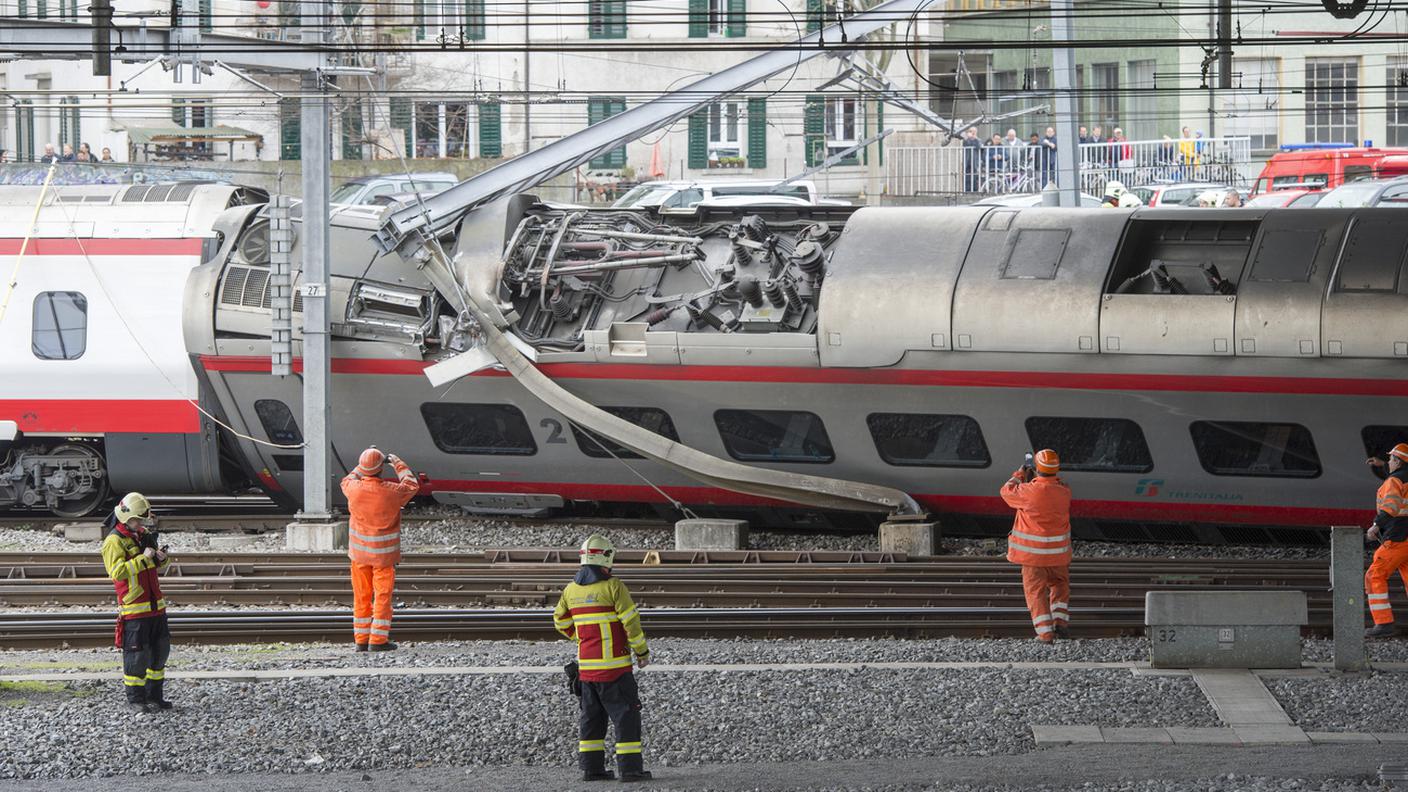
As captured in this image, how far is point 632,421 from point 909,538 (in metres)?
2.95

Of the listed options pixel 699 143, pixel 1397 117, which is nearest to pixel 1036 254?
pixel 699 143

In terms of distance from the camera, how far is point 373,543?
42.0 ft

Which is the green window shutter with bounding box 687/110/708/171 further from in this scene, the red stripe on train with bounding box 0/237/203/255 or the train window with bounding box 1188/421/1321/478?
the train window with bounding box 1188/421/1321/478

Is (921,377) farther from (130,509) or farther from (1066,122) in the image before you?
(1066,122)

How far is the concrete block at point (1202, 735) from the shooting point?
9.89m

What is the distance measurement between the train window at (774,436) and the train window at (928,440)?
0.54 meters

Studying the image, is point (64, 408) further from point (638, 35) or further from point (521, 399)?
point (638, 35)

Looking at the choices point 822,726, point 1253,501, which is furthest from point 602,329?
point 822,726

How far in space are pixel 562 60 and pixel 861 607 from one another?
86.6ft

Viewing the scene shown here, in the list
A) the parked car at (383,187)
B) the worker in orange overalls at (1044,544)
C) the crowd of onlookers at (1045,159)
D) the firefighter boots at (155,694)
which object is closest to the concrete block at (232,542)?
the firefighter boots at (155,694)

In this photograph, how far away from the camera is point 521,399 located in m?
17.5

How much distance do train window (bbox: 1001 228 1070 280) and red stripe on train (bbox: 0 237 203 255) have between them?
8.04m

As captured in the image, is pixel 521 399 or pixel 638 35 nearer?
pixel 521 399

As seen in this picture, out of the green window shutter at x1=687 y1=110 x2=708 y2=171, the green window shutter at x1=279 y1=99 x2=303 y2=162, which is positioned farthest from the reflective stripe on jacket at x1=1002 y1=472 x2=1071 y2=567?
the green window shutter at x1=279 y1=99 x2=303 y2=162
